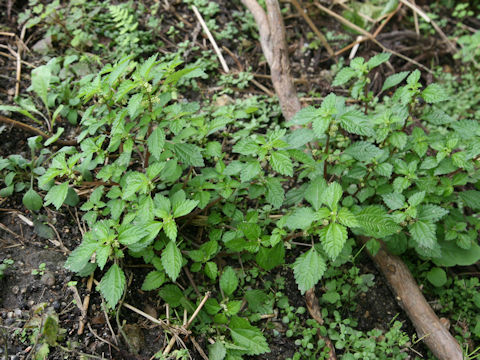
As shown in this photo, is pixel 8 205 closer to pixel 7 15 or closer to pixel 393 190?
pixel 7 15

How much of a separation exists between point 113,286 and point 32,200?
899 mm

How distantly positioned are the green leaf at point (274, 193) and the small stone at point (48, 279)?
140cm

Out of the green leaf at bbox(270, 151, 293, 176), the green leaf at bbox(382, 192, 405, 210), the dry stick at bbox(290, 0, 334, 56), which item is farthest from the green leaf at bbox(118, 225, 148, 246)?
the dry stick at bbox(290, 0, 334, 56)

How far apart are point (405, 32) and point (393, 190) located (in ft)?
7.69

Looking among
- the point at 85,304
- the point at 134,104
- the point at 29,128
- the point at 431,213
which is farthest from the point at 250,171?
the point at 29,128

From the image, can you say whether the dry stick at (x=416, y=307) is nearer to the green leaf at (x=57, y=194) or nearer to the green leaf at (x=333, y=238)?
the green leaf at (x=333, y=238)

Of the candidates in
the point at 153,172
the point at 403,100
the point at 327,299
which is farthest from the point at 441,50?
the point at 153,172

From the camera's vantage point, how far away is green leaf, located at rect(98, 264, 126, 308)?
6.76 ft

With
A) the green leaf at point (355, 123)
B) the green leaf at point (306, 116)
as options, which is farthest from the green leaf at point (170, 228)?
the green leaf at point (355, 123)

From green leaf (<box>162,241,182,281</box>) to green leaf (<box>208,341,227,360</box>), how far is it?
0.48m

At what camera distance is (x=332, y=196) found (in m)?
2.09

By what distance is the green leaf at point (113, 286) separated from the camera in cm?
206

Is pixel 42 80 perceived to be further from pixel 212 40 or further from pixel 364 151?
pixel 364 151

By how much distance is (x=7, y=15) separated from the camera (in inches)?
145
